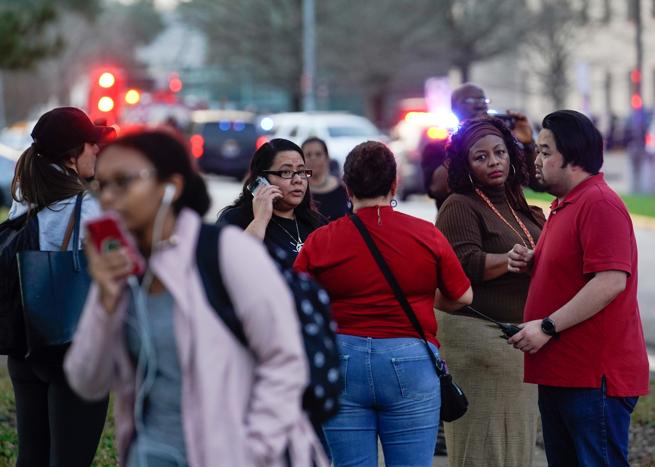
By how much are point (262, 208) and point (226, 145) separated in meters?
29.6

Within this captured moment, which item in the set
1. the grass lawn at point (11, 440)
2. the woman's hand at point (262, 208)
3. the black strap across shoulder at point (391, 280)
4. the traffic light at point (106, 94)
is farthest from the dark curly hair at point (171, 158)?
the traffic light at point (106, 94)

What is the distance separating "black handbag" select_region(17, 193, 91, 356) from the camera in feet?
15.9

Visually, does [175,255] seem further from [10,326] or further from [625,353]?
[625,353]

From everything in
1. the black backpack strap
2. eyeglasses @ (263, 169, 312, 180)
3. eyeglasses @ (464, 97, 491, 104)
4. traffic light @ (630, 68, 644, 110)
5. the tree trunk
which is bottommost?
the black backpack strap

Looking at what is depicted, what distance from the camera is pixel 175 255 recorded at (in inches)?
133

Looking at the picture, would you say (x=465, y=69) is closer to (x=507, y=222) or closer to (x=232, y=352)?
(x=507, y=222)

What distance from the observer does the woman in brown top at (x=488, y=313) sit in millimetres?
5863

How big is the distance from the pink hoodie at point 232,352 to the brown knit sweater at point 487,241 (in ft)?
8.18

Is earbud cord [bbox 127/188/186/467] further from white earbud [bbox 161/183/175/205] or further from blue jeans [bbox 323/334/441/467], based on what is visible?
blue jeans [bbox 323/334/441/467]

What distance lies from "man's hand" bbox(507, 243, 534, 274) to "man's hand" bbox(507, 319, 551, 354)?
0.34 meters

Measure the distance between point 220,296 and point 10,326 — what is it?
1.82 meters

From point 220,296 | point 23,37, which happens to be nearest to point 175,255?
point 220,296

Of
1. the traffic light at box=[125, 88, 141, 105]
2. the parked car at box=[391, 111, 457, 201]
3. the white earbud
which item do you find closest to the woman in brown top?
the white earbud

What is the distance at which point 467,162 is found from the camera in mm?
5996
